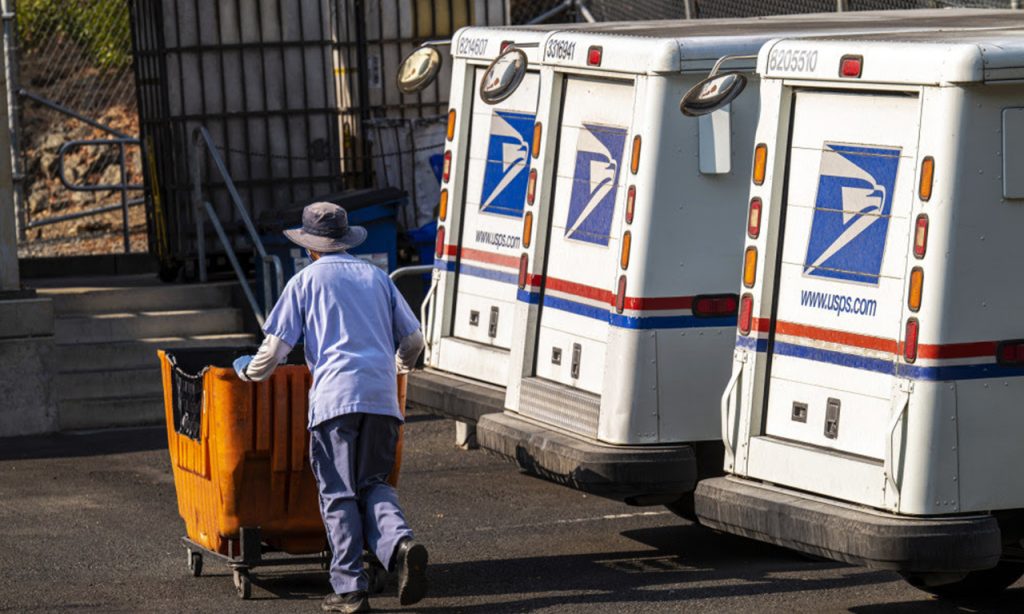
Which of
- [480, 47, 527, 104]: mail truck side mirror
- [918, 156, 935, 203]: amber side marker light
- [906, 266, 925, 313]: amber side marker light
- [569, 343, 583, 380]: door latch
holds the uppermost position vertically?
[480, 47, 527, 104]: mail truck side mirror

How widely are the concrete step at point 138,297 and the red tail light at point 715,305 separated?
686 centimetres

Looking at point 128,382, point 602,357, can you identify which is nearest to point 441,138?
point 128,382

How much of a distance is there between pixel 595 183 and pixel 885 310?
2.17 metres

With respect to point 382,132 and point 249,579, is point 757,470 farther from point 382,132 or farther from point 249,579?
point 382,132

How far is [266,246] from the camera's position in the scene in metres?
14.4

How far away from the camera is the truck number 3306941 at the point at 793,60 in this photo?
7.45m

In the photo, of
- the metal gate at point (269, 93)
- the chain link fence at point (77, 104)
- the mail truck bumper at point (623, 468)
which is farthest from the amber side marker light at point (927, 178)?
the chain link fence at point (77, 104)

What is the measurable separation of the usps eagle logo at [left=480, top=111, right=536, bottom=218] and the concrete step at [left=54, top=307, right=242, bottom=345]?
4.33 meters

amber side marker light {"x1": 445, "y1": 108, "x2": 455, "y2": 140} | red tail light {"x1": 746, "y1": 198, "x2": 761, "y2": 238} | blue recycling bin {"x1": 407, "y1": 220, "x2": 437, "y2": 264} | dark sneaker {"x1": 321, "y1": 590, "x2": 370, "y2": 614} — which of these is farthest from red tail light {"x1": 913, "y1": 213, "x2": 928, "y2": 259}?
blue recycling bin {"x1": 407, "y1": 220, "x2": 437, "y2": 264}

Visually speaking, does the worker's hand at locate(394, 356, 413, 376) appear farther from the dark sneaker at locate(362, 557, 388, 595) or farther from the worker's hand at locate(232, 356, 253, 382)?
the dark sneaker at locate(362, 557, 388, 595)

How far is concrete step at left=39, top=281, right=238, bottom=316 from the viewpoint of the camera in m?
14.1

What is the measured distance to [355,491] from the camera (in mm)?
8031

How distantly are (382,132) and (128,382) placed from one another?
11.2ft

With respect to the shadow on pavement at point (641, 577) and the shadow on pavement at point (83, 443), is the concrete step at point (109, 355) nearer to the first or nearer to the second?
the shadow on pavement at point (83, 443)
